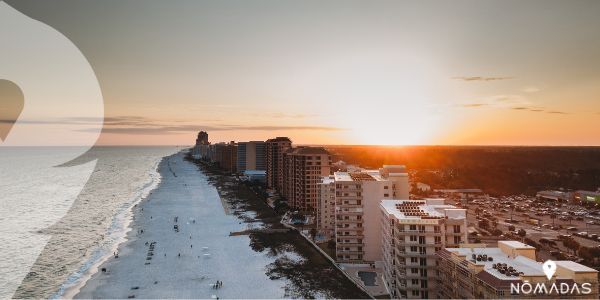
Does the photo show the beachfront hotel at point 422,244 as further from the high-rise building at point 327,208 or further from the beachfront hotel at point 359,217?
the high-rise building at point 327,208

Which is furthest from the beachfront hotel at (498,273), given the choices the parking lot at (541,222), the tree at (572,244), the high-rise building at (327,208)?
the tree at (572,244)

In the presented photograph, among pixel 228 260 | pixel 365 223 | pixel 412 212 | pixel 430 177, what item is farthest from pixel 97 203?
pixel 430 177

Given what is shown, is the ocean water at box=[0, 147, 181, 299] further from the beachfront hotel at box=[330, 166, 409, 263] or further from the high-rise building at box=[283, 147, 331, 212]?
the high-rise building at box=[283, 147, 331, 212]

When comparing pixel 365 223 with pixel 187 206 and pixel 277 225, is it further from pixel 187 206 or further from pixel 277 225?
pixel 187 206

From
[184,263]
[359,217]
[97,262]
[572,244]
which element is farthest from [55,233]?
[572,244]

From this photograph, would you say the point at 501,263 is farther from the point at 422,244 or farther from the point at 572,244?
the point at 572,244

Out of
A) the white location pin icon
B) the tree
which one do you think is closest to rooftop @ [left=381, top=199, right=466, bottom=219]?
the white location pin icon
